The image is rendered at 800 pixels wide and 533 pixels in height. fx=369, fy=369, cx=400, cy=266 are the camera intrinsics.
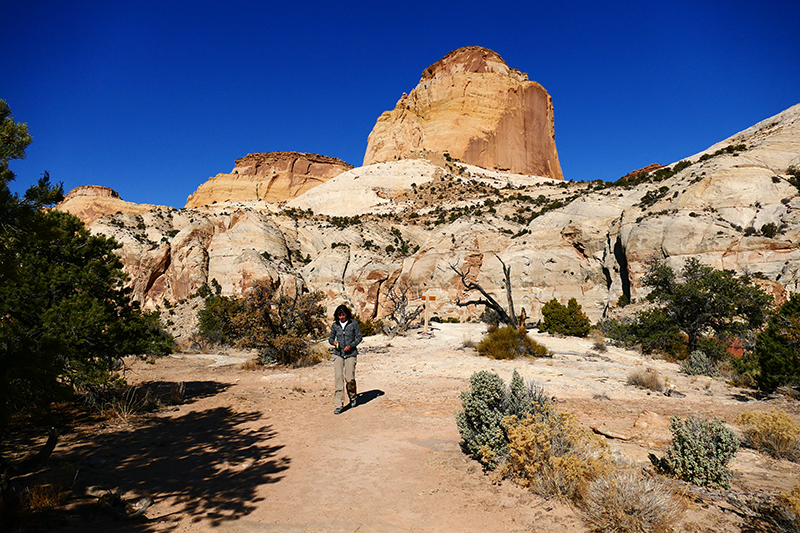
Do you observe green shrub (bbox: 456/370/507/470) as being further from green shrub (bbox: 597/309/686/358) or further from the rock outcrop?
the rock outcrop

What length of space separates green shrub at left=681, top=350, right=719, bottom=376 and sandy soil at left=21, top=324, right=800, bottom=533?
0.75m

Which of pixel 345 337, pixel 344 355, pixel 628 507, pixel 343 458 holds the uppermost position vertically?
pixel 345 337

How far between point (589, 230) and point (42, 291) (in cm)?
3165

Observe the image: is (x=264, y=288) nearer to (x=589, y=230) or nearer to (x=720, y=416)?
(x=720, y=416)

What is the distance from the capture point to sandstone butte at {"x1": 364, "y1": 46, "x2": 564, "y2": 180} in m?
75.9

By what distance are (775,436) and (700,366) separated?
7028mm

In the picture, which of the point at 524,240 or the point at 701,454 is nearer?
the point at 701,454

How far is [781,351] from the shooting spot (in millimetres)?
7727

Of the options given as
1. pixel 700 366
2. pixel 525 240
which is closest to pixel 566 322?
pixel 700 366

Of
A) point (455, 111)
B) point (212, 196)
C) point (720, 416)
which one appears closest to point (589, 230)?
point (720, 416)

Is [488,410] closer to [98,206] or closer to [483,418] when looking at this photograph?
[483,418]

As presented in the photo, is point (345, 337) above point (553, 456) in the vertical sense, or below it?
above

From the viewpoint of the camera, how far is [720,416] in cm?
623

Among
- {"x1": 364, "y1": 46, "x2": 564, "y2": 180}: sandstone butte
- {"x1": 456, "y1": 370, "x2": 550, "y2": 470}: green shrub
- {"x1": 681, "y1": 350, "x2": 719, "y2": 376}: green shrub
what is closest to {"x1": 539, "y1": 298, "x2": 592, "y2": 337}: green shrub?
{"x1": 681, "y1": 350, "x2": 719, "y2": 376}: green shrub
